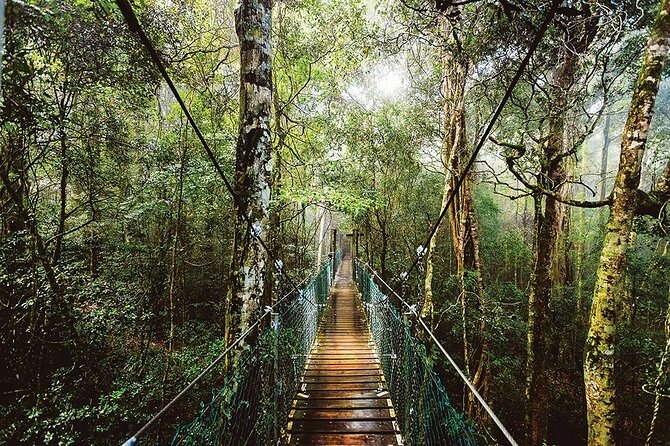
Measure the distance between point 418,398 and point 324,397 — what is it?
1267 millimetres

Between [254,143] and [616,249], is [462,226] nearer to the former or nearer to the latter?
[616,249]

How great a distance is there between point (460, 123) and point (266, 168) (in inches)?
111

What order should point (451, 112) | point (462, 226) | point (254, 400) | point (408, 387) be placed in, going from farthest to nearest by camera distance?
point (451, 112) < point (462, 226) < point (408, 387) < point (254, 400)

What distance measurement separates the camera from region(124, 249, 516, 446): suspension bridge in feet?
4.79

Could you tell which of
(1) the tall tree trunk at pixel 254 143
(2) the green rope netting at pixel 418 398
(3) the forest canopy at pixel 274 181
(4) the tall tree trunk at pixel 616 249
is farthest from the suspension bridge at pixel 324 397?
(4) the tall tree trunk at pixel 616 249

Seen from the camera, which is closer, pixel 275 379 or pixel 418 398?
pixel 418 398

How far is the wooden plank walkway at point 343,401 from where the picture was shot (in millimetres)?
2365

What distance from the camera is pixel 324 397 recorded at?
293 centimetres

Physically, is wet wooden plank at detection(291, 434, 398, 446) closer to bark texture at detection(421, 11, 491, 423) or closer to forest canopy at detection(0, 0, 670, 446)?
forest canopy at detection(0, 0, 670, 446)

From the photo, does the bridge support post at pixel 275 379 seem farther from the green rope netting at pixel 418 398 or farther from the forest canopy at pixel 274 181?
the green rope netting at pixel 418 398

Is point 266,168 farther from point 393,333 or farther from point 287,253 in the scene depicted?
point 287,253

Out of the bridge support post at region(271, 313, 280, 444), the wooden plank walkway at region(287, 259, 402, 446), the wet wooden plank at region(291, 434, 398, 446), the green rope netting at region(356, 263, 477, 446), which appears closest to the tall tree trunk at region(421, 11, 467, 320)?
the wooden plank walkway at region(287, 259, 402, 446)

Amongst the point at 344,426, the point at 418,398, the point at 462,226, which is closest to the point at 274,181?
the point at 462,226

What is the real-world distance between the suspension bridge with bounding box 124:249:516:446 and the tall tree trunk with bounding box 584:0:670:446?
3.12 ft
